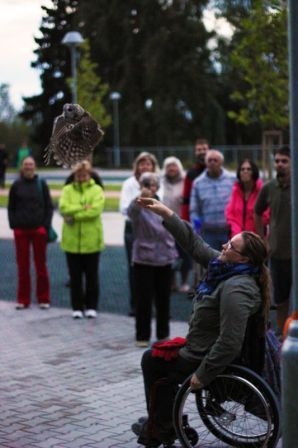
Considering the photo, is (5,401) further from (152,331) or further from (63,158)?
(152,331)

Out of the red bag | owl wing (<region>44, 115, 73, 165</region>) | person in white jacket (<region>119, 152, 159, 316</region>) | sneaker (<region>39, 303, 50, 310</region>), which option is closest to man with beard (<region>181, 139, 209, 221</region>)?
person in white jacket (<region>119, 152, 159, 316</region>)

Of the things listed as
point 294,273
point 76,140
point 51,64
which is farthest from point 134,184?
point 294,273

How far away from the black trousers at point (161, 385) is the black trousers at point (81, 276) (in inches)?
195

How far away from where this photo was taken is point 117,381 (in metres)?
8.05

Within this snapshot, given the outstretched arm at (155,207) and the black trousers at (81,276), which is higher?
the outstretched arm at (155,207)

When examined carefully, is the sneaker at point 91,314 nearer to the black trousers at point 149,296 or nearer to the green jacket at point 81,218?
the green jacket at point 81,218

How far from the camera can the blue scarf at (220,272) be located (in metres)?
5.70

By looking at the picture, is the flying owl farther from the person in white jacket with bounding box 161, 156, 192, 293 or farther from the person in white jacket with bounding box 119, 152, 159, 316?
the person in white jacket with bounding box 161, 156, 192, 293

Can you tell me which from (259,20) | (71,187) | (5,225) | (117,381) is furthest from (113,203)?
(117,381)

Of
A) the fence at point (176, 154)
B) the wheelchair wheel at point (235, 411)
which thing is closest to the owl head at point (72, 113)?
the wheelchair wheel at point (235, 411)

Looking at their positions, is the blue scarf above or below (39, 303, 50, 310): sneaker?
above

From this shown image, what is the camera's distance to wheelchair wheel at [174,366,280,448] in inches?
218

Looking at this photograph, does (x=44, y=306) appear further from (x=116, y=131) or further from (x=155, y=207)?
(x=116, y=131)

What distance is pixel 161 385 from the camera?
233 inches
